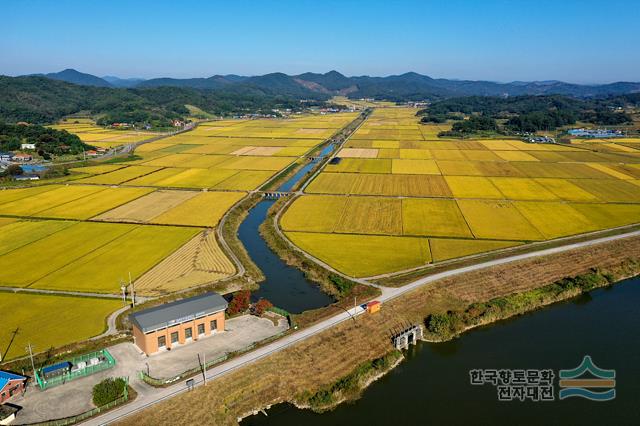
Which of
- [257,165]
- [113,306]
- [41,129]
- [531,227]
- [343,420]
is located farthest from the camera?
[41,129]

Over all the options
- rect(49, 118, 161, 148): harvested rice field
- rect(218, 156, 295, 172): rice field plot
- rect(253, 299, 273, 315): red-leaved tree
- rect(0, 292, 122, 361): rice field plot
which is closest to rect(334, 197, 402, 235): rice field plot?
rect(253, 299, 273, 315): red-leaved tree

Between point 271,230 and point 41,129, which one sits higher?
point 41,129

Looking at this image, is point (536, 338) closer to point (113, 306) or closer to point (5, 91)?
point (113, 306)

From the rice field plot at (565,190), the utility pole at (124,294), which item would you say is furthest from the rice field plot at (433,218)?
the utility pole at (124,294)

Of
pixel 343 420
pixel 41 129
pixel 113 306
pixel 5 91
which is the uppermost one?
pixel 5 91

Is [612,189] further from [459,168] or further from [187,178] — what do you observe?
[187,178]

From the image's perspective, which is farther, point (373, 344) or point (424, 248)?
point (424, 248)

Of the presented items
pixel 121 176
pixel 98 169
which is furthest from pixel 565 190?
pixel 98 169

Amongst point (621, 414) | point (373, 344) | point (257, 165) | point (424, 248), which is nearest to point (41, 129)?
point (257, 165)
